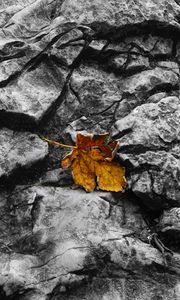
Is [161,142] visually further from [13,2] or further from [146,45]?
[13,2]

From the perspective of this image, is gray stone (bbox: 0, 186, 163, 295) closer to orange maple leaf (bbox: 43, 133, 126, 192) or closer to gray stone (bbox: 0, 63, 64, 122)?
orange maple leaf (bbox: 43, 133, 126, 192)

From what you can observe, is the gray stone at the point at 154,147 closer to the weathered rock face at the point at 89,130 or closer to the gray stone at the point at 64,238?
the weathered rock face at the point at 89,130

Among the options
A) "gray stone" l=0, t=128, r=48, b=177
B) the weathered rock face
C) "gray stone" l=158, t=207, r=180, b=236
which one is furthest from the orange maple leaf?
"gray stone" l=158, t=207, r=180, b=236

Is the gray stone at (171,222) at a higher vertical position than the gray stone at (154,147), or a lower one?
lower

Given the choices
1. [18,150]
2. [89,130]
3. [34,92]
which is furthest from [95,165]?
[34,92]

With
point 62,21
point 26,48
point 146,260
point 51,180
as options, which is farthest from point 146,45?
point 146,260

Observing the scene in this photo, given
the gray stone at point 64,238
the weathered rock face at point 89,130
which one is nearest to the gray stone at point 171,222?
the weathered rock face at point 89,130
